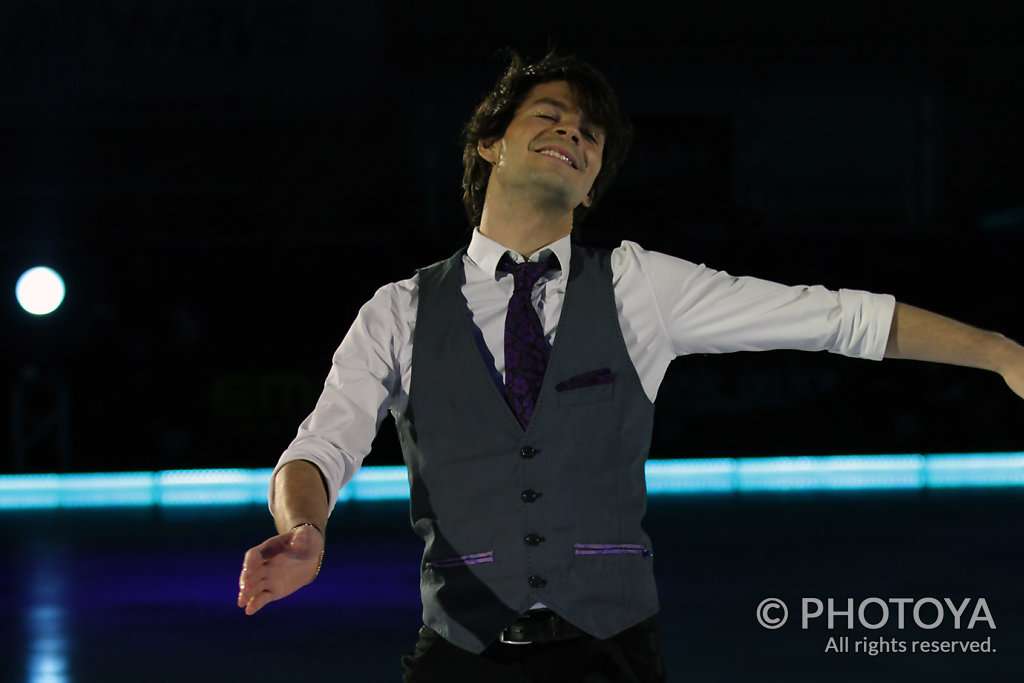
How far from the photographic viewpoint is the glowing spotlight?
9.85 m

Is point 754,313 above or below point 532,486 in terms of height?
above

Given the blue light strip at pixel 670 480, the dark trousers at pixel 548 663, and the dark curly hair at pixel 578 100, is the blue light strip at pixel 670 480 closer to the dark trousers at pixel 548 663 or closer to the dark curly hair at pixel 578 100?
the dark curly hair at pixel 578 100

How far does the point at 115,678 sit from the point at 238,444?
5.61 metres

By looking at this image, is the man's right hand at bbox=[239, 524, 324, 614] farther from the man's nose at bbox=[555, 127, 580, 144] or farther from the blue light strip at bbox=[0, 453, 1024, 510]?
the blue light strip at bbox=[0, 453, 1024, 510]

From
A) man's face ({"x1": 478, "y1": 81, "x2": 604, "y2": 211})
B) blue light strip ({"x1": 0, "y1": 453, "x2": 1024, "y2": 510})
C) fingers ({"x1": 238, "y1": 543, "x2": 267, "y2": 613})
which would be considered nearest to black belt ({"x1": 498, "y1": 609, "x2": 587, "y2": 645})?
fingers ({"x1": 238, "y1": 543, "x2": 267, "y2": 613})

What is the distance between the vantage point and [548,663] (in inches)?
76.2

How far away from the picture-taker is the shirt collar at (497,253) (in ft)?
7.09

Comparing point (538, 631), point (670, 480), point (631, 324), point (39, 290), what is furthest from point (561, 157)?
point (39, 290)

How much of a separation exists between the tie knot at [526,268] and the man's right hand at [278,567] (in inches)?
23.6

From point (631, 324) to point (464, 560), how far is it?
0.44 m

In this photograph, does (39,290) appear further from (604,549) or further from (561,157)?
(604,549)

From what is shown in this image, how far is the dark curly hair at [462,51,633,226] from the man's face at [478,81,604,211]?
2 centimetres

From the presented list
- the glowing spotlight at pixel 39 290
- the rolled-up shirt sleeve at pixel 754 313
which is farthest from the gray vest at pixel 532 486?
the glowing spotlight at pixel 39 290

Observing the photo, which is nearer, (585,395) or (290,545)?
(290,545)
